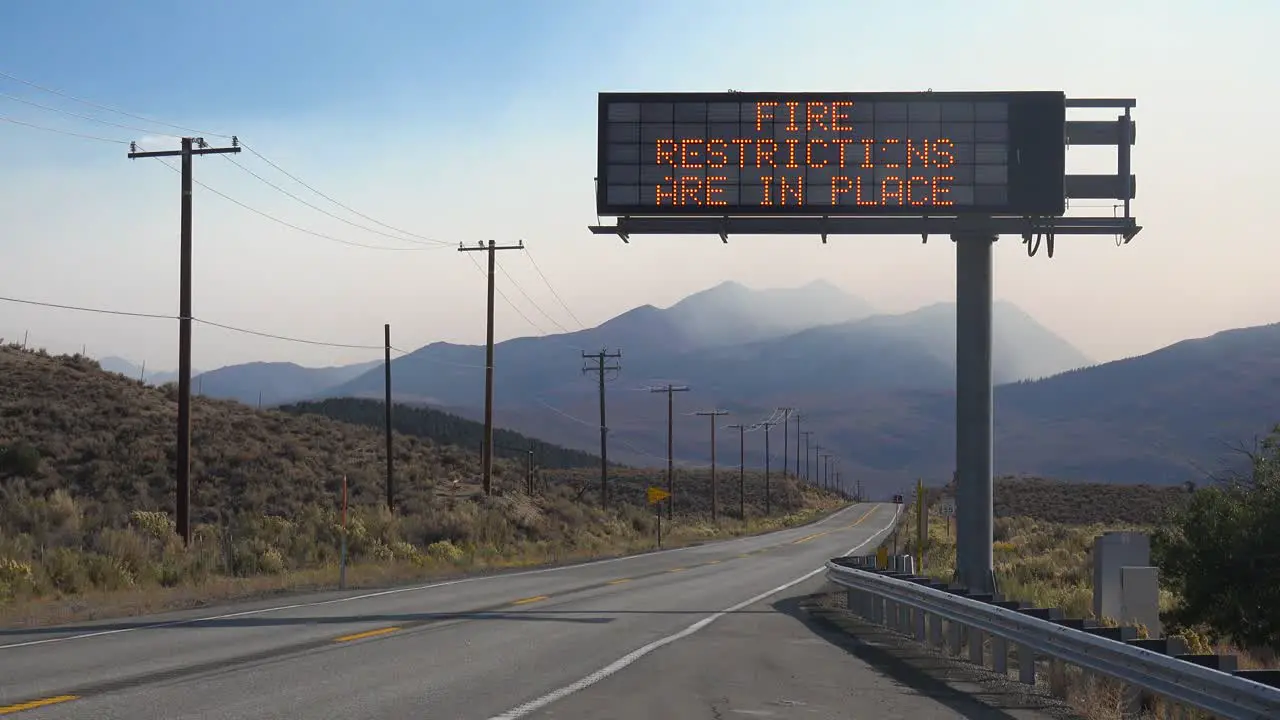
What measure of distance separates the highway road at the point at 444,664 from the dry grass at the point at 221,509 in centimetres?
408

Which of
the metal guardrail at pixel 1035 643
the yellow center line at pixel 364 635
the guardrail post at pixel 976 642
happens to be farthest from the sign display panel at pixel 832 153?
the guardrail post at pixel 976 642

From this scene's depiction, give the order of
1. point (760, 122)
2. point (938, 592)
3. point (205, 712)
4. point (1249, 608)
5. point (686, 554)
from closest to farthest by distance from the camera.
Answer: point (205, 712)
point (938, 592)
point (1249, 608)
point (760, 122)
point (686, 554)

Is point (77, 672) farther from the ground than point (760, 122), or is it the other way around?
point (760, 122)

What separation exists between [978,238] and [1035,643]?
14.0m

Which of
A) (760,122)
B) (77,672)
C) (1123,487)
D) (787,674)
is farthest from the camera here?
(1123,487)

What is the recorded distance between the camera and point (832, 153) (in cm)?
2406

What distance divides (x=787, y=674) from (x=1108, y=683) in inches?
127

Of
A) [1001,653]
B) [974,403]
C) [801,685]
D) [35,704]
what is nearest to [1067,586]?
[974,403]

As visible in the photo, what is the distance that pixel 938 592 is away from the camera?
15781 millimetres

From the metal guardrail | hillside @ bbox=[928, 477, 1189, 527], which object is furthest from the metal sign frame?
hillside @ bbox=[928, 477, 1189, 527]

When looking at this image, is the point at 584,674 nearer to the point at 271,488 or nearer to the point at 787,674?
the point at 787,674

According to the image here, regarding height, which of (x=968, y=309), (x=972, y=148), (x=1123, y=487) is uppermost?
(x=972, y=148)

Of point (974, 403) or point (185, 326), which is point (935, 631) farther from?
point (185, 326)

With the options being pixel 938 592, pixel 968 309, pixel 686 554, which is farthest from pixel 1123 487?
pixel 938 592
